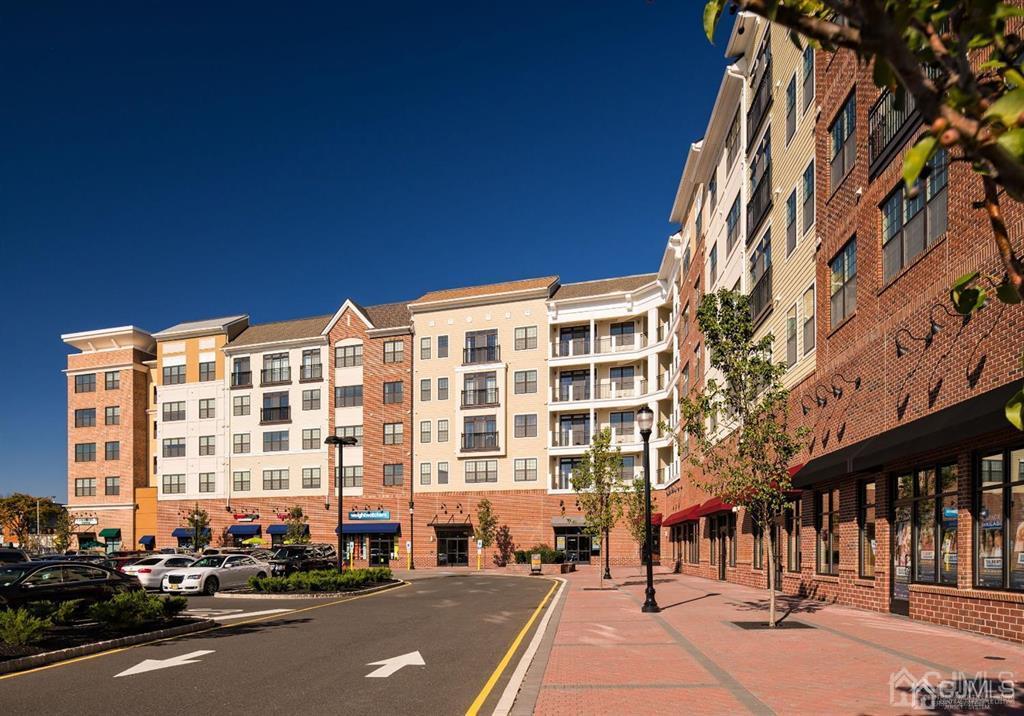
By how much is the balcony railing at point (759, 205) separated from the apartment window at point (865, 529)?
1145 cm

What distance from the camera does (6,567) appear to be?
19.6m

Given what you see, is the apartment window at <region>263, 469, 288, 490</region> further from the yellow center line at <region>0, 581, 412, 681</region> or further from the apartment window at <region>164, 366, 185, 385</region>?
the yellow center line at <region>0, 581, 412, 681</region>

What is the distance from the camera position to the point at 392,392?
219 feet

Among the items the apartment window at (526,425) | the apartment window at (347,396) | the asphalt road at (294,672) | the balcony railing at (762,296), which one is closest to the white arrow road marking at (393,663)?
the asphalt road at (294,672)

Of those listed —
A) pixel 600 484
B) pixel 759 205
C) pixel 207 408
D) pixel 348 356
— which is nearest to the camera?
pixel 759 205

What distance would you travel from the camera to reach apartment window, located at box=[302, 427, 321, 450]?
68.9 m

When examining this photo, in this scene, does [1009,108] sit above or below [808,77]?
below

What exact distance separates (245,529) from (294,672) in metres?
60.6

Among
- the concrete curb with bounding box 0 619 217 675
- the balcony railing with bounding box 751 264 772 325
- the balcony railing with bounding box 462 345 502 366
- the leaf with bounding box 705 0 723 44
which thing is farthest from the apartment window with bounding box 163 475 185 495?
the leaf with bounding box 705 0 723 44

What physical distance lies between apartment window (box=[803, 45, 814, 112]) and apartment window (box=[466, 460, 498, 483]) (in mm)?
42560

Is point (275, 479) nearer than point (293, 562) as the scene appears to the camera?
No

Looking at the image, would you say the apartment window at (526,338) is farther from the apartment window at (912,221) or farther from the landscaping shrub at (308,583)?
the apartment window at (912,221)

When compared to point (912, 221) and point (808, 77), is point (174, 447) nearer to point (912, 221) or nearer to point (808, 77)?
point (808, 77)

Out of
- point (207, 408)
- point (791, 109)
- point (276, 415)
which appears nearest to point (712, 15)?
point (791, 109)
